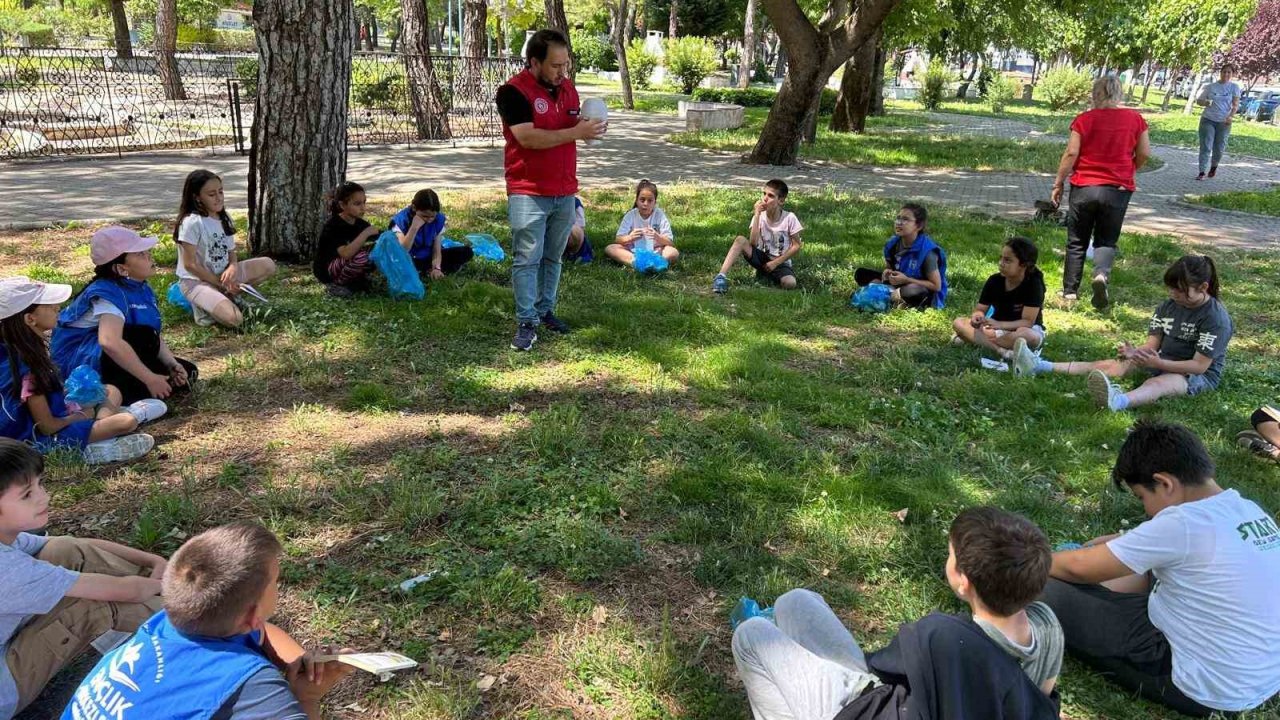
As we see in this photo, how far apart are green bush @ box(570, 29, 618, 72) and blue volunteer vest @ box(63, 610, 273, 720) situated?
45.2m

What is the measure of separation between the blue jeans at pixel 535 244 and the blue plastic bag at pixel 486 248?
1.88 m

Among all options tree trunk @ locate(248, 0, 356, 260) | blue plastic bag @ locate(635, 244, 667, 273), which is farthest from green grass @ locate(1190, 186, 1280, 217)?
tree trunk @ locate(248, 0, 356, 260)

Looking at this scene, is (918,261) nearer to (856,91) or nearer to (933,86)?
(856,91)

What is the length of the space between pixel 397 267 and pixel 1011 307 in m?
4.49

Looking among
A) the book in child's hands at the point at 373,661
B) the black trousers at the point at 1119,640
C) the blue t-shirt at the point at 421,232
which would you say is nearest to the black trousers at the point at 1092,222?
the black trousers at the point at 1119,640

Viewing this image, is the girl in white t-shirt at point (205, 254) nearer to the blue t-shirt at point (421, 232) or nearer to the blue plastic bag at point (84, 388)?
the blue t-shirt at point (421, 232)

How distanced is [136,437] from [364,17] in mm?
60765

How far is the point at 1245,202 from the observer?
496 inches

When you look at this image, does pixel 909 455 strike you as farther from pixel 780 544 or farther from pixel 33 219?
pixel 33 219

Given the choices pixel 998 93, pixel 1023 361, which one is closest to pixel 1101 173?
pixel 1023 361

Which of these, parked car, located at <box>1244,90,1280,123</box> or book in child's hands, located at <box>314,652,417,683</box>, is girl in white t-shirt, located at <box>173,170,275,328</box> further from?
parked car, located at <box>1244,90,1280,123</box>

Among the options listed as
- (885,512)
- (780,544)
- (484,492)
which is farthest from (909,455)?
(484,492)

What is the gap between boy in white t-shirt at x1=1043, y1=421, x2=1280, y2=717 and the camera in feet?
8.34

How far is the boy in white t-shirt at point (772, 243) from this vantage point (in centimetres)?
709
